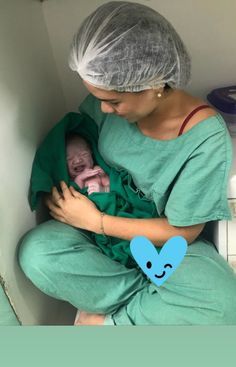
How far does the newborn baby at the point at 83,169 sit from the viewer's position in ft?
3.04

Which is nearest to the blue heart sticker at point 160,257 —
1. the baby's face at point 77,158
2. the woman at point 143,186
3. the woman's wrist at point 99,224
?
the woman at point 143,186

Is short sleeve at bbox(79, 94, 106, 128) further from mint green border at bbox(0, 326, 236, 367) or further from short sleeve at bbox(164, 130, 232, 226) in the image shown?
mint green border at bbox(0, 326, 236, 367)

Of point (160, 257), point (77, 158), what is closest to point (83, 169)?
point (77, 158)

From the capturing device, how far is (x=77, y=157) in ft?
3.07

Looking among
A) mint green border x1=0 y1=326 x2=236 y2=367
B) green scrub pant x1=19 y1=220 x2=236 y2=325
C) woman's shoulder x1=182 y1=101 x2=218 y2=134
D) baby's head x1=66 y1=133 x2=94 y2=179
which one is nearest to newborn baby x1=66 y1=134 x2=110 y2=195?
baby's head x1=66 y1=133 x2=94 y2=179

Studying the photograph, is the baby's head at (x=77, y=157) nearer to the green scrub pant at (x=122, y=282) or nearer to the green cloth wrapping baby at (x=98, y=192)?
the green cloth wrapping baby at (x=98, y=192)

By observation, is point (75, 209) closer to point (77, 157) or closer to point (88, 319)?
point (77, 157)

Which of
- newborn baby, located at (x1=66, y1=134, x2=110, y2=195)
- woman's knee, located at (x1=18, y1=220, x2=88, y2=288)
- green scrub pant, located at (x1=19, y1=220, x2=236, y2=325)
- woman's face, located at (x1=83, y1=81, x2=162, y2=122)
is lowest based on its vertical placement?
green scrub pant, located at (x1=19, y1=220, x2=236, y2=325)

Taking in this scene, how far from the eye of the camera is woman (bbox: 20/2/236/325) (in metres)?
0.69

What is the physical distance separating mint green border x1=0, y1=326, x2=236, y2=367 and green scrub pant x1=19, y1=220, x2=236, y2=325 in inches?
13.8

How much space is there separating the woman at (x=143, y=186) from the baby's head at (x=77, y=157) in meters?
0.04

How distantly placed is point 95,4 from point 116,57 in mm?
321

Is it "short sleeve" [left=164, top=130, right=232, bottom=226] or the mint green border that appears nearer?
the mint green border

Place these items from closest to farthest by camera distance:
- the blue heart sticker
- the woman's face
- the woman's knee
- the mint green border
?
the mint green border
the blue heart sticker
the woman's face
the woman's knee
